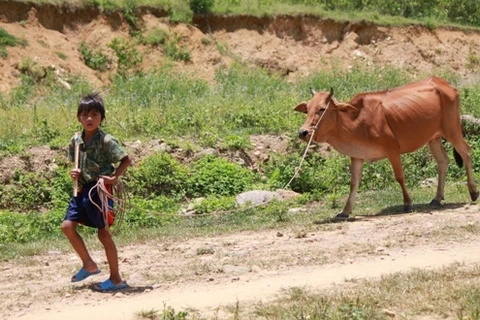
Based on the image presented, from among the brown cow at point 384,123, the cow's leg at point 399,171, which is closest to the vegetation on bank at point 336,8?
the brown cow at point 384,123

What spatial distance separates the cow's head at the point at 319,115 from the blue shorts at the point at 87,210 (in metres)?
4.13

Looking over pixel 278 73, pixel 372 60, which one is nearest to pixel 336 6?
pixel 372 60

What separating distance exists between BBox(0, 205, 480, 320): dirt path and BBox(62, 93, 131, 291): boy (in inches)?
12.3

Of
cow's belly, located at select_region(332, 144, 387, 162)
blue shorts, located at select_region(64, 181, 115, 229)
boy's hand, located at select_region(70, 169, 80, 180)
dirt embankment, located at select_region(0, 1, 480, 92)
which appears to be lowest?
blue shorts, located at select_region(64, 181, 115, 229)

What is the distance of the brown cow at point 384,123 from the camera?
11.0 m

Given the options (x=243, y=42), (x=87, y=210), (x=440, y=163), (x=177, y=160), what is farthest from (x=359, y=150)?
(x=243, y=42)

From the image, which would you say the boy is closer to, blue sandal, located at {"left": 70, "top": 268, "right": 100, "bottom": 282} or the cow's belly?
blue sandal, located at {"left": 70, "top": 268, "right": 100, "bottom": 282}

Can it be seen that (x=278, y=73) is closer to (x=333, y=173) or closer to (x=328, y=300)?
(x=333, y=173)

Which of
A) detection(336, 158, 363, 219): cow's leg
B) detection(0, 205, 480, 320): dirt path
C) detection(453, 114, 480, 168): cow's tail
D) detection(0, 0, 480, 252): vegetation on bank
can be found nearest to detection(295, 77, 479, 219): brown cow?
detection(336, 158, 363, 219): cow's leg

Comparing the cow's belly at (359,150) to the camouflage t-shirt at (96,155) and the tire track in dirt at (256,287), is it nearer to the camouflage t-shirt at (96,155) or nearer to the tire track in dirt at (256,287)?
the tire track in dirt at (256,287)

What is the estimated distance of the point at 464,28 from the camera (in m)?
34.2

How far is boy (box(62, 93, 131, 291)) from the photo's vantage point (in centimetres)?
716

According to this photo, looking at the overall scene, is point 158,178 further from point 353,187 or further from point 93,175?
point 93,175

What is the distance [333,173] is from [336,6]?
763 inches
